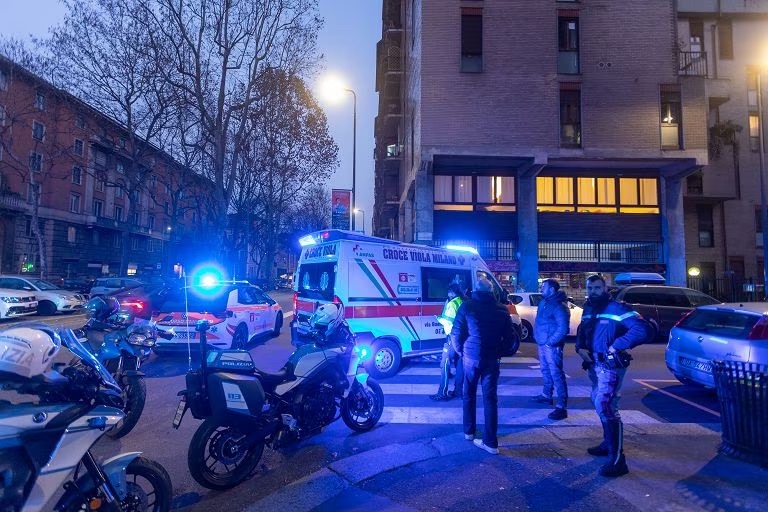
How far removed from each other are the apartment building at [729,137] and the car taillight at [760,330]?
77.9 feet

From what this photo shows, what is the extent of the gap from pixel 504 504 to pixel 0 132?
3415 cm

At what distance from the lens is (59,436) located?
8.87 ft

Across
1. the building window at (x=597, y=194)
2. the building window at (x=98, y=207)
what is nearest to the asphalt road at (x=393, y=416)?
the building window at (x=597, y=194)

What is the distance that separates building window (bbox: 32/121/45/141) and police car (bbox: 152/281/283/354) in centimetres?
3518

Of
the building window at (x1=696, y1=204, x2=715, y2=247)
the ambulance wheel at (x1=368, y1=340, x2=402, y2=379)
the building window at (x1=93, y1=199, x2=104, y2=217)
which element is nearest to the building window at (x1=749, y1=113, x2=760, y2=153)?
the building window at (x1=696, y1=204, x2=715, y2=247)

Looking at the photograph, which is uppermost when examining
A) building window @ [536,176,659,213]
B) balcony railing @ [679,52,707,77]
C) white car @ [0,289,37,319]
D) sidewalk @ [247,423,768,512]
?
balcony railing @ [679,52,707,77]

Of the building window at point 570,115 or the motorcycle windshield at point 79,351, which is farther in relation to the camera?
the building window at point 570,115

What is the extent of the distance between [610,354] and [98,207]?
5484 cm

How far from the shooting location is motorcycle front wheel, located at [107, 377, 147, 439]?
5227 mm

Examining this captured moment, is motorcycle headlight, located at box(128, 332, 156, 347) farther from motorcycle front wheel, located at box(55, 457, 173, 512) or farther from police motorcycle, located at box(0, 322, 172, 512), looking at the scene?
motorcycle front wheel, located at box(55, 457, 173, 512)

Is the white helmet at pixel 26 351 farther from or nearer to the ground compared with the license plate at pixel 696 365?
farther from the ground

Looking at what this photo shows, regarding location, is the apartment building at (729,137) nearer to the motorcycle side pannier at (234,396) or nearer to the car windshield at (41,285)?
the motorcycle side pannier at (234,396)

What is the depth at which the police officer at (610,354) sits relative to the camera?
427 centimetres

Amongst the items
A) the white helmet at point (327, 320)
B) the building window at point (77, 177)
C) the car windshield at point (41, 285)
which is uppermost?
the building window at point (77, 177)
